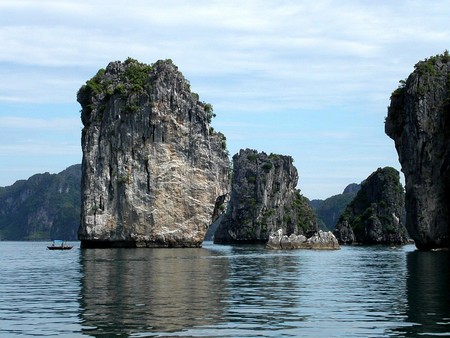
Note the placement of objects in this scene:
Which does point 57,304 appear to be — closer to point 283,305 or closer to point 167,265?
point 283,305

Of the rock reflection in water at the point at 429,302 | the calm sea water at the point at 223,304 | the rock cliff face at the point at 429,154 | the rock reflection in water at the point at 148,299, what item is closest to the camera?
the calm sea water at the point at 223,304

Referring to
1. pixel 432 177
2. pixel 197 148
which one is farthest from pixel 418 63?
pixel 197 148

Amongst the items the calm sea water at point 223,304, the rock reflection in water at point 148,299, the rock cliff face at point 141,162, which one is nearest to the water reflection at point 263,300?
the calm sea water at point 223,304

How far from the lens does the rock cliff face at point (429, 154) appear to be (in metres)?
110

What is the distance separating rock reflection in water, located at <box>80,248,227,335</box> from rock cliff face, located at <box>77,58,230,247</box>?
5995cm

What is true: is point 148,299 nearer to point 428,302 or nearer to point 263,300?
point 263,300

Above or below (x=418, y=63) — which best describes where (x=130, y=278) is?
below

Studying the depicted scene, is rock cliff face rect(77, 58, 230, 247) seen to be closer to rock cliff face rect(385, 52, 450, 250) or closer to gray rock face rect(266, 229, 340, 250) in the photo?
gray rock face rect(266, 229, 340, 250)

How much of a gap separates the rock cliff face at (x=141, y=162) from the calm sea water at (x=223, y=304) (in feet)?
204

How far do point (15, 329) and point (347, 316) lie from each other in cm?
1303

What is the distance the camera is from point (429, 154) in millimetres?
109938

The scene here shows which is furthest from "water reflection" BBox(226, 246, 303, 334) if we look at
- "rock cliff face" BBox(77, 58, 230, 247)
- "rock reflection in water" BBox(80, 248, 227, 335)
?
"rock cliff face" BBox(77, 58, 230, 247)

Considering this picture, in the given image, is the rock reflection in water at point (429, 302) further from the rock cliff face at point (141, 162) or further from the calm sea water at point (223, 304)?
the rock cliff face at point (141, 162)

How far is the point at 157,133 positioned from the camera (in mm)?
124938
